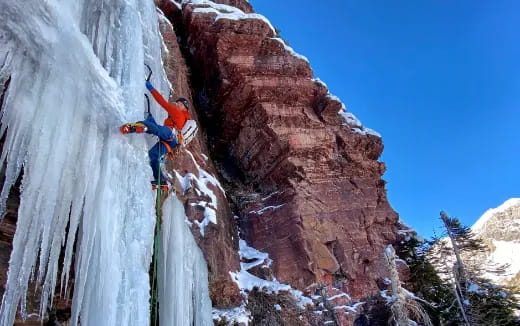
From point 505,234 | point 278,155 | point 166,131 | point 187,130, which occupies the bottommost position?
point 166,131

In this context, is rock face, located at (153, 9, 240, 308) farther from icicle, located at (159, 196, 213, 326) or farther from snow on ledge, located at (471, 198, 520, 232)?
snow on ledge, located at (471, 198, 520, 232)

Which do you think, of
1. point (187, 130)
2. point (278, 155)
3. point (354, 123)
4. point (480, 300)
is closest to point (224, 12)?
point (278, 155)

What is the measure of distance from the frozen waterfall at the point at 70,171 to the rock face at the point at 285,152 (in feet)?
20.6

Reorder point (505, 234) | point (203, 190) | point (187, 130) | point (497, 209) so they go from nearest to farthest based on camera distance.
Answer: point (187, 130) → point (203, 190) → point (505, 234) → point (497, 209)

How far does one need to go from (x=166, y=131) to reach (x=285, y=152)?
663cm

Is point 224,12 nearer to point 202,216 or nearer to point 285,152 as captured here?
point 285,152

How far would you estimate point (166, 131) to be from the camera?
A: 4992mm

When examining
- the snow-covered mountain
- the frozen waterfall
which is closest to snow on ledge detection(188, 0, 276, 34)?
the frozen waterfall

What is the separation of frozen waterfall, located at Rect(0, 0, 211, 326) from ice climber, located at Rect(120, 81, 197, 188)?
0.43 m

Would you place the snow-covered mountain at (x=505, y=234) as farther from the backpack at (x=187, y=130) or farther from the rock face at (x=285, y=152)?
the backpack at (x=187, y=130)

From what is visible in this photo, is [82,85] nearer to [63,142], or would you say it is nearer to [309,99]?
[63,142]

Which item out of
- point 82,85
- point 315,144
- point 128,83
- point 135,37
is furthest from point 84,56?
point 315,144

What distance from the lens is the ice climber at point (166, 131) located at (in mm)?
4840

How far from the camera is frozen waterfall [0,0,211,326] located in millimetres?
3506
